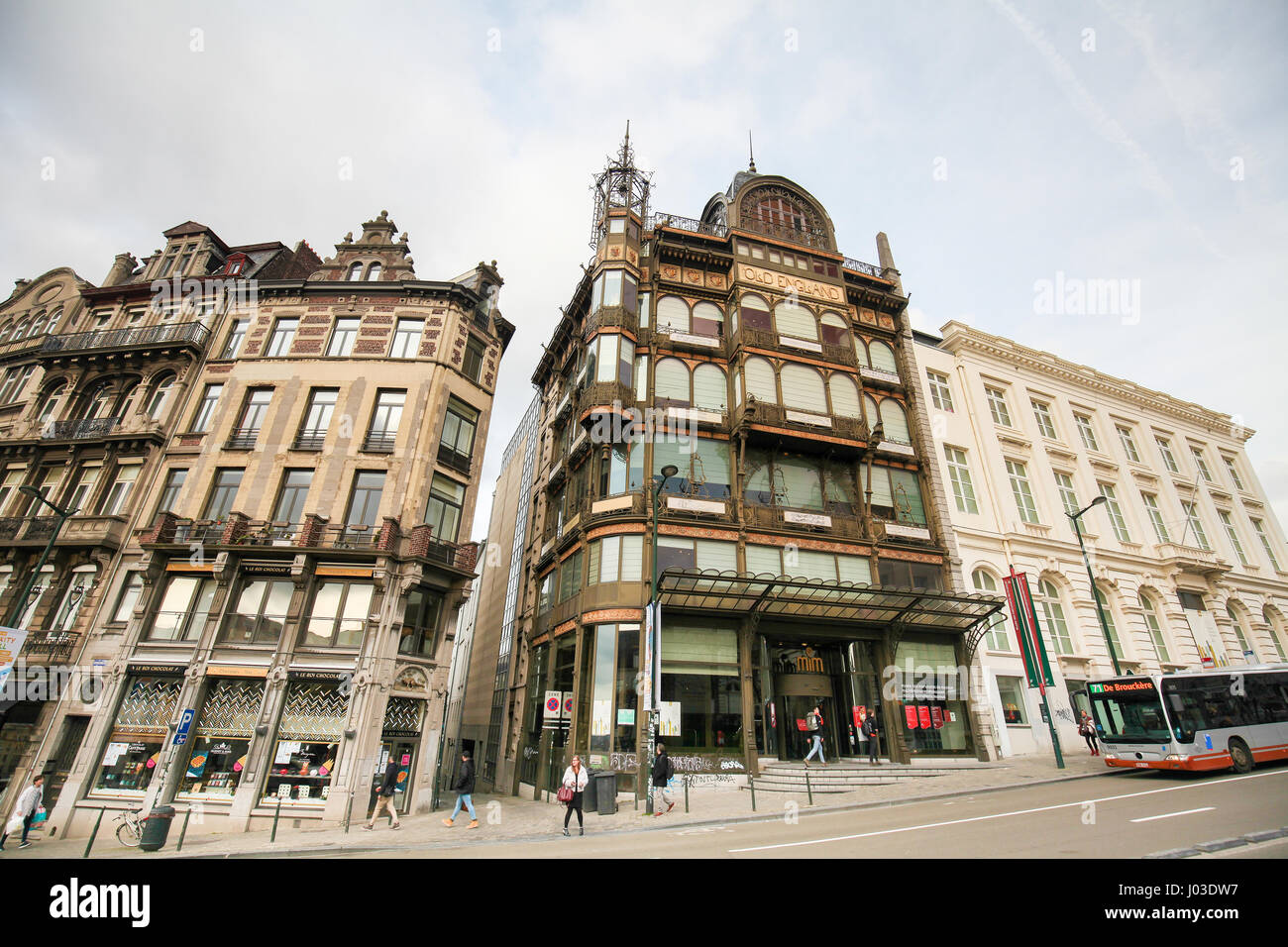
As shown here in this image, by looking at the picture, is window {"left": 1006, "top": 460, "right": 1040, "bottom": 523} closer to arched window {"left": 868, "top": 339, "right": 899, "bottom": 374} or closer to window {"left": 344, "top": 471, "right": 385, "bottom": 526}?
arched window {"left": 868, "top": 339, "right": 899, "bottom": 374}

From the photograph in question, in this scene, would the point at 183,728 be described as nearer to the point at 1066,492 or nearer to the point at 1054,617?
the point at 1054,617

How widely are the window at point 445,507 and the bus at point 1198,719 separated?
82.3 ft

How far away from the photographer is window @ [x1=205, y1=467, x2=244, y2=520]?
882 inches

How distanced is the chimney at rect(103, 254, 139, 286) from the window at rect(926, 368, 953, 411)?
44202 millimetres

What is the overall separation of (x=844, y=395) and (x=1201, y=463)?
104ft

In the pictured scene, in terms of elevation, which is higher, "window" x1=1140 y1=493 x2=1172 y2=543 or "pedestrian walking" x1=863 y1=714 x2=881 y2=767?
"window" x1=1140 y1=493 x2=1172 y2=543

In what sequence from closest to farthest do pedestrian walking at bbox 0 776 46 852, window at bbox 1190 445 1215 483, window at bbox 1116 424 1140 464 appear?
pedestrian walking at bbox 0 776 46 852, window at bbox 1116 424 1140 464, window at bbox 1190 445 1215 483

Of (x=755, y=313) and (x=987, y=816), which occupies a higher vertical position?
(x=755, y=313)

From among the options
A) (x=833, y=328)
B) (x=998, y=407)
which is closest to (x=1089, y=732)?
(x=998, y=407)

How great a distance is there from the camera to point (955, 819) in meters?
12.3

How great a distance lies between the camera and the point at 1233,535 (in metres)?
37.2

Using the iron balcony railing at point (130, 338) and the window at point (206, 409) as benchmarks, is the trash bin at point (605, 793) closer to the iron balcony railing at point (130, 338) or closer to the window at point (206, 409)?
the window at point (206, 409)

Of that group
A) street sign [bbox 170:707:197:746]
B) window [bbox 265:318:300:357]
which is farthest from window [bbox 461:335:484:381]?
street sign [bbox 170:707:197:746]
